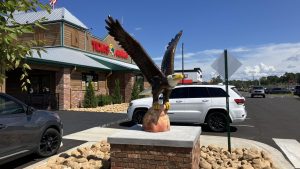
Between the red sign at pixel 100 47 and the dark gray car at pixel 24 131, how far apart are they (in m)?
20.5

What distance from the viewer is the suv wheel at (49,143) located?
7.28 meters

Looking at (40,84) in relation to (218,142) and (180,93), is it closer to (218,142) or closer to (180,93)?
(180,93)

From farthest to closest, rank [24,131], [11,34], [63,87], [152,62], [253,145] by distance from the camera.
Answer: [63,87] → [253,145] → [24,131] → [152,62] → [11,34]

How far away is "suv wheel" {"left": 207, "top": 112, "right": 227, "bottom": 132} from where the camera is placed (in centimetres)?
1144

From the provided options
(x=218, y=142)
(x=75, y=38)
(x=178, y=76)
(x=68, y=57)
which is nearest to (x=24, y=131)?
(x=178, y=76)

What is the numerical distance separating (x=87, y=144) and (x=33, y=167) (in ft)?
7.77

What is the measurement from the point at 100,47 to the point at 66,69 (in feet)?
30.7

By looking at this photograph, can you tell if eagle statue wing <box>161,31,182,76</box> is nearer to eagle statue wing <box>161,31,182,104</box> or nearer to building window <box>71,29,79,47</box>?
eagle statue wing <box>161,31,182,104</box>

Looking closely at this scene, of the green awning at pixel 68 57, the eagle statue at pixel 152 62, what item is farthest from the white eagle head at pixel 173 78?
the green awning at pixel 68 57

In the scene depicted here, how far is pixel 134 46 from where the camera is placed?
5.88m

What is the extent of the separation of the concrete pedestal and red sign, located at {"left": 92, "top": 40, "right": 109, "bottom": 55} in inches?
896

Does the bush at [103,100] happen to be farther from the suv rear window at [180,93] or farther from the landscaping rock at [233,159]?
the landscaping rock at [233,159]

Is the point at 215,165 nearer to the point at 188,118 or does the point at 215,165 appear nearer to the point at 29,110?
the point at 29,110

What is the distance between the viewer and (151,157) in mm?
5445
